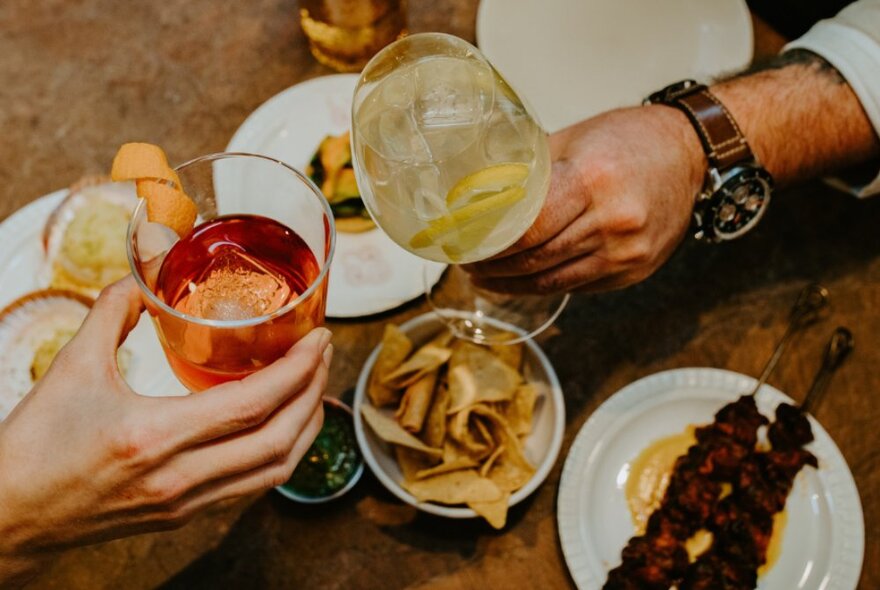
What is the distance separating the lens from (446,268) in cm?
151

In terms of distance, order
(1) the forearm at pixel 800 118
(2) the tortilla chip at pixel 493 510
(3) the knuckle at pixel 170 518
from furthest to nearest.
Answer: (1) the forearm at pixel 800 118 < (2) the tortilla chip at pixel 493 510 < (3) the knuckle at pixel 170 518

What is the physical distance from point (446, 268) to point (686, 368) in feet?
1.55

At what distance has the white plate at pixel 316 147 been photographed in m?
Answer: 1.47

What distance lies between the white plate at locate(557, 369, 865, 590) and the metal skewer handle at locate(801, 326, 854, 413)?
0.25ft

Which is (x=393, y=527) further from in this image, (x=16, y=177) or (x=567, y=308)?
(x=16, y=177)

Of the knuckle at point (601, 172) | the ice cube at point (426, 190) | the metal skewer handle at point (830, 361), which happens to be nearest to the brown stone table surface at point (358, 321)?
the metal skewer handle at point (830, 361)

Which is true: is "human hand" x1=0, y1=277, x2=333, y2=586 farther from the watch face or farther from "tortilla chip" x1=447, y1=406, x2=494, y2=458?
the watch face

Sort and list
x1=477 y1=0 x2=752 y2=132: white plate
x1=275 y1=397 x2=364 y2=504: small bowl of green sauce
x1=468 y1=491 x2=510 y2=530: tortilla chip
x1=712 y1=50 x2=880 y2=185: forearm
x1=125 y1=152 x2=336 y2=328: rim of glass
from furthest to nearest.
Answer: x1=477 y1=0 x2=752 y2=132: white plate, x1=712 y1=50 x2=880 y2=185: forearm, x1=275 y1=397 x2=364 y2=504: small bowl of green sauce, x1=468 y1=491 x2=510 y2=530: tortilla chip, x1=125 y1=152 x2=336 y2=328: rim of glass

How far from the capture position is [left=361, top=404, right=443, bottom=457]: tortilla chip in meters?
1.26

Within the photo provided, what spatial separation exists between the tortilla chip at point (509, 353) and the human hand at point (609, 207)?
0.36 feet

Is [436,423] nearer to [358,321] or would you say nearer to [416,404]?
[416,404]

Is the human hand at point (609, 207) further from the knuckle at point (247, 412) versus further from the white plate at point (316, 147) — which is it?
the knuckle at point (247, 412)

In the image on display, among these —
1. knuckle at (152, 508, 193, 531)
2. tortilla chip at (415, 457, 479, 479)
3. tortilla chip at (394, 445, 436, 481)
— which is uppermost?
knuckle at (152, 508, 193, 531)

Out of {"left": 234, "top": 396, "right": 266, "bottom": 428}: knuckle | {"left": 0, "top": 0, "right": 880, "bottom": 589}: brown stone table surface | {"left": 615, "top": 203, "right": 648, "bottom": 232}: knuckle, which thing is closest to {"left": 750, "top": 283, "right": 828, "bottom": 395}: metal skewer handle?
{"left": 0, "top": 0, "right": 880, "bottom": 589}: brown stone table surface
